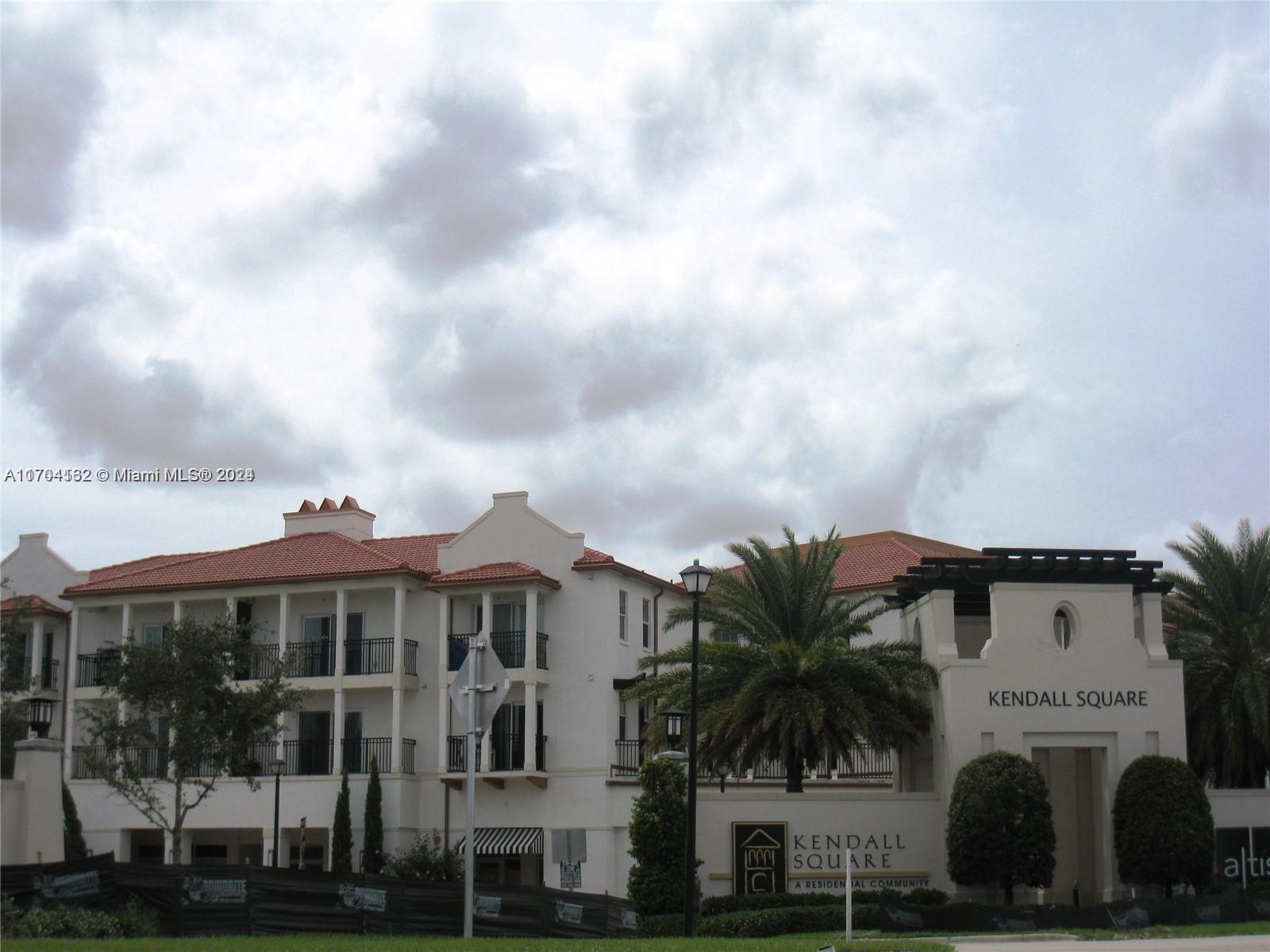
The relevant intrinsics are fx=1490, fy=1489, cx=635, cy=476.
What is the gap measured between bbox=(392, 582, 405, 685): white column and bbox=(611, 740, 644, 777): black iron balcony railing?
716 centimetres

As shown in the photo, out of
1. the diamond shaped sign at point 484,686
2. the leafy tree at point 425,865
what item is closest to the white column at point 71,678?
the leafy tree at point 425,865

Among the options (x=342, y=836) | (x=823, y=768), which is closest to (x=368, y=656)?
(x=342, y=836)

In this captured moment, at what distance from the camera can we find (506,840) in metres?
44.5

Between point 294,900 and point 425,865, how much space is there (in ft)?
57.9

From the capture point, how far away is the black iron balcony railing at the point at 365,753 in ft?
152

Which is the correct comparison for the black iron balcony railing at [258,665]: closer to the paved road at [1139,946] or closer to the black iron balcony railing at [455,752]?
the black iron balcony railing at [455,752]

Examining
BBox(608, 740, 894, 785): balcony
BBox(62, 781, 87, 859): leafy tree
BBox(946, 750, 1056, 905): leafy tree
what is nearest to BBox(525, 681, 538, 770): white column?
BBox(608, 740, 894, 785): balcony

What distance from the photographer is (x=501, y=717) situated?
46312mm

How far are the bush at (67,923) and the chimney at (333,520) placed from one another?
3170 centimetres

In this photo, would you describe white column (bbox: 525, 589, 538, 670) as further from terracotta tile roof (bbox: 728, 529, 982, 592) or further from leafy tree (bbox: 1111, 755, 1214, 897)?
leafy tree (bbox: 1111, 755, 1214, 897)

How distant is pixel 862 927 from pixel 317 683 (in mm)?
22530

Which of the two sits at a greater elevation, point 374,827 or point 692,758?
point 692,758

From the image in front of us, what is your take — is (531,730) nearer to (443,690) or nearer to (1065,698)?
(443,690)

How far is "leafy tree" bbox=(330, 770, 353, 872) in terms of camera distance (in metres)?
43.2
